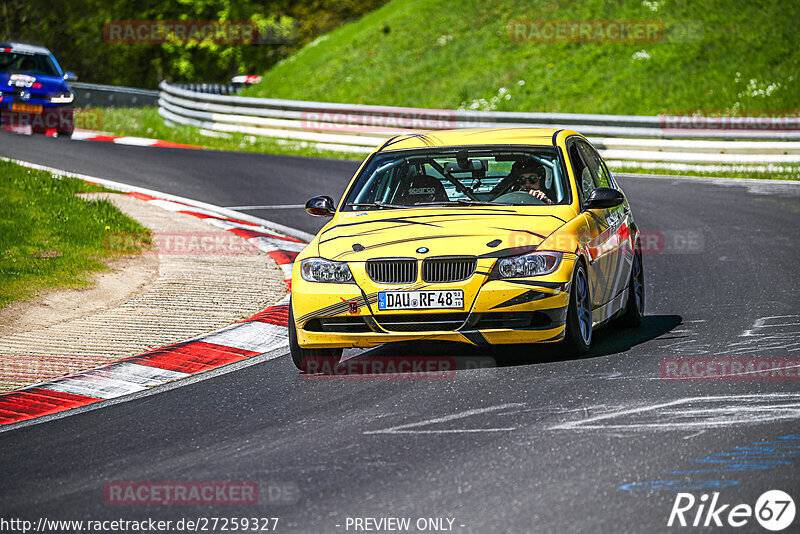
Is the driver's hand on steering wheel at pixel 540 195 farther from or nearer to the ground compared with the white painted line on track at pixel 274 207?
farther from the ground

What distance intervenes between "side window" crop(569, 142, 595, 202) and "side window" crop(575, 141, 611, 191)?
167mm

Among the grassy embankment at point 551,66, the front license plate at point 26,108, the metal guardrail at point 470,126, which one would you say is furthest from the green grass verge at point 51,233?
the grassy embankment at point 551,66

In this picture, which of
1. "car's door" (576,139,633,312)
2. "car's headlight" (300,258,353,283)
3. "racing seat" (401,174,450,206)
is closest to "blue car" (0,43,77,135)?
"car's door" (576,139,633,312)

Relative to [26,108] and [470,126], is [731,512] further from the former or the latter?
[26,108]

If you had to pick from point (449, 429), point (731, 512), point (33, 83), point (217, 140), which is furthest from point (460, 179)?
point (217, 140)

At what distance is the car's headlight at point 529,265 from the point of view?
8094mm

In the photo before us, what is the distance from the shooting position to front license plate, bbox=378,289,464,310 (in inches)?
316

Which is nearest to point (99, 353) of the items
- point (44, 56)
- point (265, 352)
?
point (265, 352)

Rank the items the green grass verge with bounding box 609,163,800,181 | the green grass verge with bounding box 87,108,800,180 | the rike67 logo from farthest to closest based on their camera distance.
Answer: the green grass verge with bounding box 87,108,800,180 → the green grass verge with bounding box 609,163,800,181 → the rike67 logo

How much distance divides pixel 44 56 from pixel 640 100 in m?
13.4

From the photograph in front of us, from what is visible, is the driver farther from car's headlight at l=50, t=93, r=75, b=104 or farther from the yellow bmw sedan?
car's headlight at l=50, t=93, r=75, b=104

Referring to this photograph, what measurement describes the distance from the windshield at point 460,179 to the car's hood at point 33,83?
1756 centimetres

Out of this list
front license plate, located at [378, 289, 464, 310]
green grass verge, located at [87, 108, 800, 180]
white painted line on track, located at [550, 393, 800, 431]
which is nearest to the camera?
white painted line on track, located at [550, 393, 800, 431]

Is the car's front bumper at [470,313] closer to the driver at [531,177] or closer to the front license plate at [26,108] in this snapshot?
the driver at [531,177]
